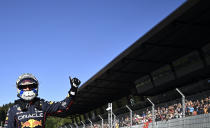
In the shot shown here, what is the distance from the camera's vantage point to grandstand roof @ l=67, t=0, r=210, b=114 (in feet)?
40.1

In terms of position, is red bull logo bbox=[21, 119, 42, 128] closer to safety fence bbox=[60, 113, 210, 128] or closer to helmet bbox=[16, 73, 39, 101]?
helmet bbox=[16, 73, 39, 101]

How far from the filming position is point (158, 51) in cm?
1650

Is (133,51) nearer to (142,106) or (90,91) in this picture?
(142,106)

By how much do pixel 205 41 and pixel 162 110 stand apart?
4.33m

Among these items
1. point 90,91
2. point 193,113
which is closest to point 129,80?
point 90,91

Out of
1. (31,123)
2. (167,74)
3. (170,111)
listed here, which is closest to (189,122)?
(170,111)

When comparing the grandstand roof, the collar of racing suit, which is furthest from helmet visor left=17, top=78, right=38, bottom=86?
the grandstand roof

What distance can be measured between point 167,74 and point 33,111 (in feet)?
44.5

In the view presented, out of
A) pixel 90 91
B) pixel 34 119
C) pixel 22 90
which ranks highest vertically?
pixel 90 91

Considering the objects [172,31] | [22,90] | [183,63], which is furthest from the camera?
[183,63]

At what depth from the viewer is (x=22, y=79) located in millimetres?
7172

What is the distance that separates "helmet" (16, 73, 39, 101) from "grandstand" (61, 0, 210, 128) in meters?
5.93

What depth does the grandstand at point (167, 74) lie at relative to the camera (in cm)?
1177

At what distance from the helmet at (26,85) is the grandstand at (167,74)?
593 cm
